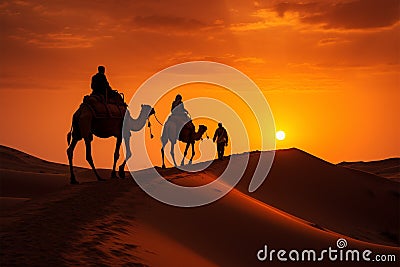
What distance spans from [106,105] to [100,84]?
0.74 metres

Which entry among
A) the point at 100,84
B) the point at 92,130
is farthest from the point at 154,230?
the point at 100,84

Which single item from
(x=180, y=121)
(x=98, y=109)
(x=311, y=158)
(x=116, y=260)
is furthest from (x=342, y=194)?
(x=116, y=260)

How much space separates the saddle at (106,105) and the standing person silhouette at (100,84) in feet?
0.62

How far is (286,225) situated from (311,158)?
68.7 feet

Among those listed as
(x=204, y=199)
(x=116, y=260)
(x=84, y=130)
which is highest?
(x=84, y=130)

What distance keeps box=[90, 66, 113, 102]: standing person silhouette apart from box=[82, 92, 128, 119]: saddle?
19 centimetres

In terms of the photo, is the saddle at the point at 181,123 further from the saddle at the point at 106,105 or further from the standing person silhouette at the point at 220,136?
the saddle at the point at 106,105

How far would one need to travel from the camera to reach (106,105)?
21.3m

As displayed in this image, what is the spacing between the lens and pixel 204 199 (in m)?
19.6

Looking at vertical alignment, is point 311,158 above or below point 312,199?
above

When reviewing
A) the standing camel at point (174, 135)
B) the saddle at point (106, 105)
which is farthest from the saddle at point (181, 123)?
the saddle at point (106, 105)

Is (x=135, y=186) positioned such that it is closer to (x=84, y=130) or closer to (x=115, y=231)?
(x=84, y=130)

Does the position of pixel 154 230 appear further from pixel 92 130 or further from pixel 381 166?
pixel 381 166

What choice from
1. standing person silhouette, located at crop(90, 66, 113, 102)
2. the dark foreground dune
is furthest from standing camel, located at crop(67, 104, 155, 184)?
the dark foreground dune
